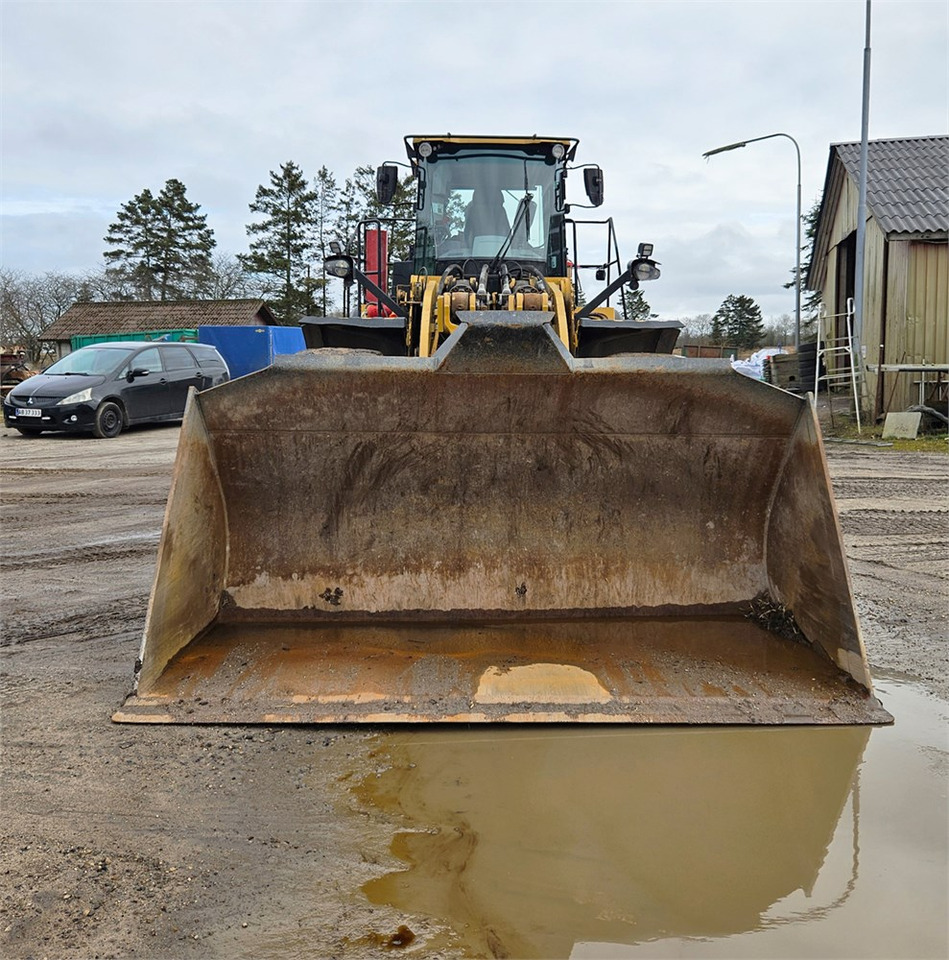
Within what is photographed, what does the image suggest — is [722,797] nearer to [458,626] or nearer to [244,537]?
[458,626]

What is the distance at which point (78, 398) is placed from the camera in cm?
1241

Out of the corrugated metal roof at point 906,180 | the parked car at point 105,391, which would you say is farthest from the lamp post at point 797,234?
the parked car at point 105,391

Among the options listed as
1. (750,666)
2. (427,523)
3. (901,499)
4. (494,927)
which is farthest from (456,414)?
(901,499)

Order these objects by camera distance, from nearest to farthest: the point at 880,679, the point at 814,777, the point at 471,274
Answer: the point at 814,777
the point at 880,679
the point at 471,274

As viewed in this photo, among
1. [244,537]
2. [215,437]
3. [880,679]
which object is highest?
[215,437]

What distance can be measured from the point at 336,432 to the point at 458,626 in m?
0.95

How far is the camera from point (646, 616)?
3.75 m

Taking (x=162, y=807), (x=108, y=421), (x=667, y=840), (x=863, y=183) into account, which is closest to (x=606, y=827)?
(x=667, y=840)

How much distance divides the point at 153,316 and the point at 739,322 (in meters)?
35.7

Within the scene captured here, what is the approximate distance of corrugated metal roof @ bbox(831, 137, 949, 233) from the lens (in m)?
13.7

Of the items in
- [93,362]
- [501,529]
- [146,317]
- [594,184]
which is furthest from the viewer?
[146,317]

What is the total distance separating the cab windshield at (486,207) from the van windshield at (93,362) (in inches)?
336

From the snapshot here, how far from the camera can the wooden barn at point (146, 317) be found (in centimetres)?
3350

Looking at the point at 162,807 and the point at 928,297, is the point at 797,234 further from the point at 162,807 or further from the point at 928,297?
the point at 162,807
